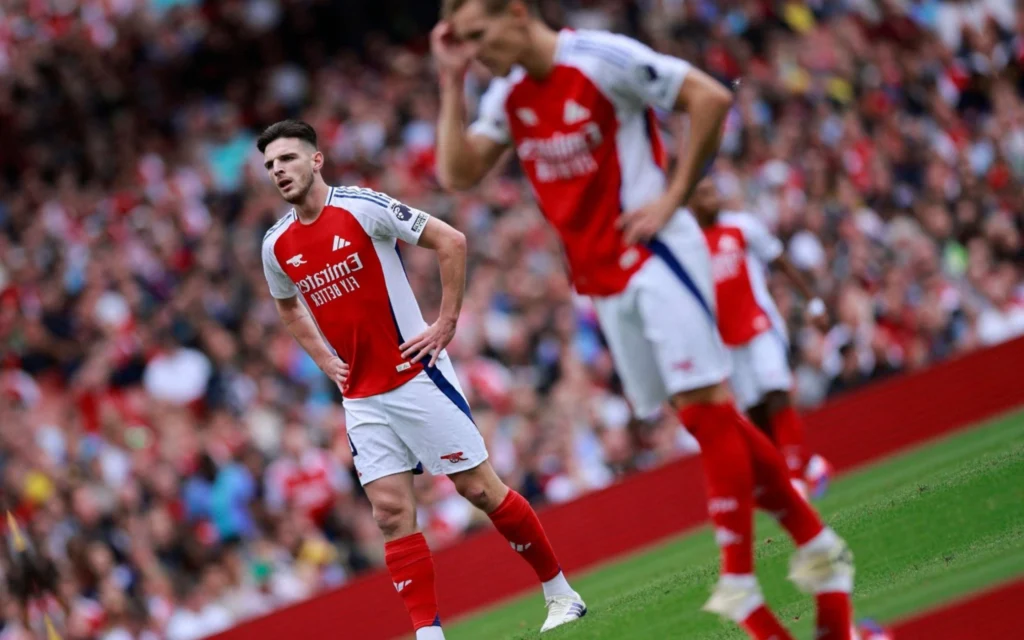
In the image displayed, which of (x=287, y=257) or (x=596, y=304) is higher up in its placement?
(x=287, y=257)

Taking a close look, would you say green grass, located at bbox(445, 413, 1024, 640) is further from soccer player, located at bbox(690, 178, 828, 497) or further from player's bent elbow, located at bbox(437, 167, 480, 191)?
player's bent elbow, located at bbox(437, 167, 480, 191)

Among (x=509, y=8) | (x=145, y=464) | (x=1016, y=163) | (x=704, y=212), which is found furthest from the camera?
(x=1016, y=163)

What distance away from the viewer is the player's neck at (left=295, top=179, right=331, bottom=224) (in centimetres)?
776

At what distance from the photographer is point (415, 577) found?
7664 mm

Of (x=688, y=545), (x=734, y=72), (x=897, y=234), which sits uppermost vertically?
(x=734, y=72)

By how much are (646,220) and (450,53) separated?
2.81ft

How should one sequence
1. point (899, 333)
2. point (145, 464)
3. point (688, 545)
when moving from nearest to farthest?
point (688, 545) → point (145, 464) → point (899, 333)

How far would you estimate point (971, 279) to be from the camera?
17.7m

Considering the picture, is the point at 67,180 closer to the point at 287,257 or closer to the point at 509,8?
the point at 287,257

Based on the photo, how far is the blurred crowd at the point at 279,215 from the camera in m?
13.9

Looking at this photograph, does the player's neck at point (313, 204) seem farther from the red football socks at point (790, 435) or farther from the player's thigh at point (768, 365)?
the red football socks at point (790, 435)

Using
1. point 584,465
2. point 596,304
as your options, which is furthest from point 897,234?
point 596,304

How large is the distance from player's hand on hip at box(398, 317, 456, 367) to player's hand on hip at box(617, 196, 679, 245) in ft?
8.23

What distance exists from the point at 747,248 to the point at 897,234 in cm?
821
